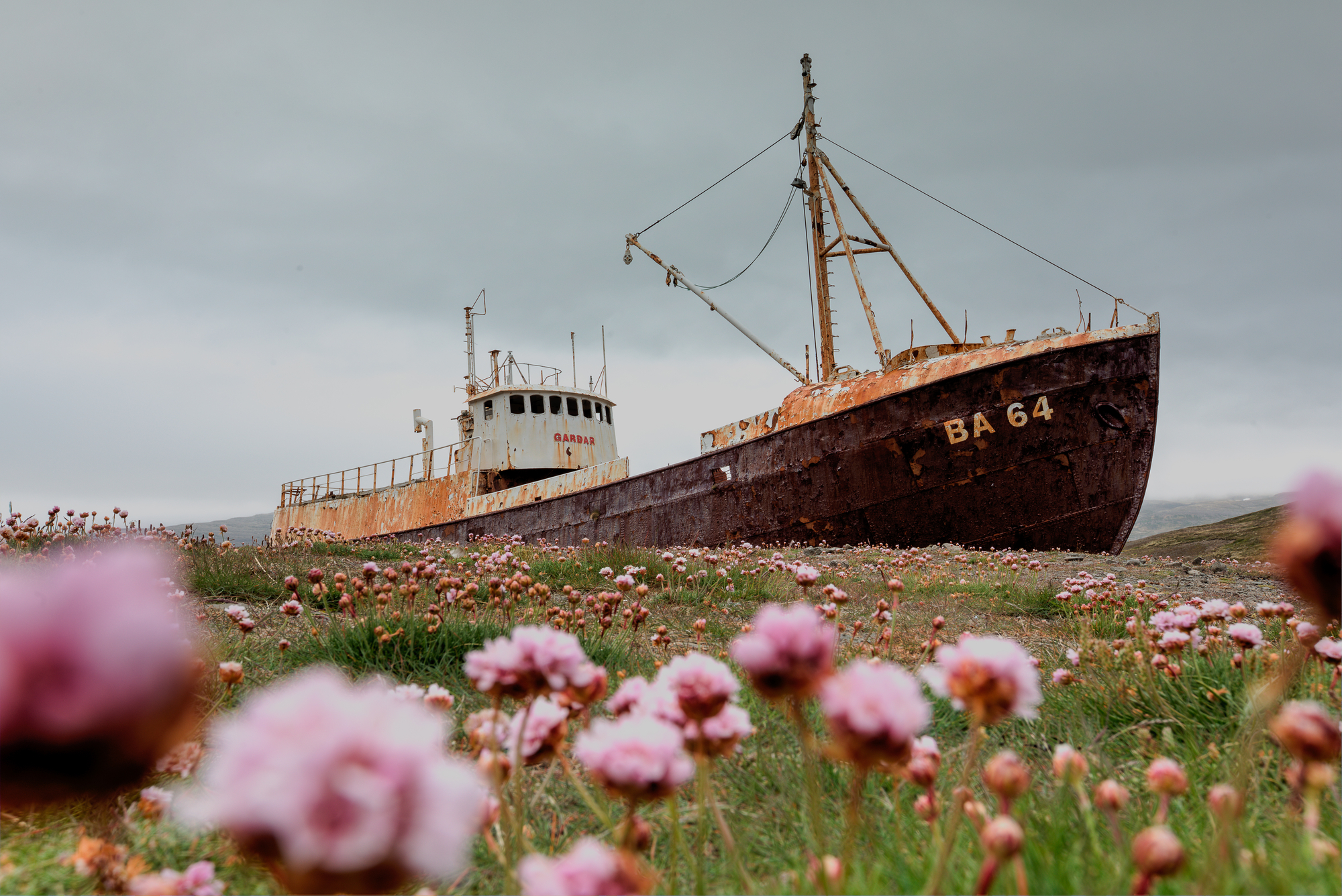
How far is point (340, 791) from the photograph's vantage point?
0.42m

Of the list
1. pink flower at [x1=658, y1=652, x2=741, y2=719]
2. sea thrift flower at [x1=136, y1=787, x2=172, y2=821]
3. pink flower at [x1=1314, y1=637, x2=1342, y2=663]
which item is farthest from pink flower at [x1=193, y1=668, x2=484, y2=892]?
pink flower at [x1=1314, y1=637, x2=1342, y2=663]

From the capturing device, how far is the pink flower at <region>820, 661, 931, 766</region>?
2.40 ft

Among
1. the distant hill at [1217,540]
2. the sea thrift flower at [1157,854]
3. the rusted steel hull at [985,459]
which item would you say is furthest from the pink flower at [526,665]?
the distant hill at [1217,540]

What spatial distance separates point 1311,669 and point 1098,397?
846cm

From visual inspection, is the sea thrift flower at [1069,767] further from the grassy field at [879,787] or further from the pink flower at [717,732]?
the pink flower at [717,732]

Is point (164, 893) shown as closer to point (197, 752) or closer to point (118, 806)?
point (197, 752)

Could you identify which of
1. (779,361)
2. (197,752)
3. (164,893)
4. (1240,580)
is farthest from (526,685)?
(779,361)

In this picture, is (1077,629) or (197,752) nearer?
(197,752)

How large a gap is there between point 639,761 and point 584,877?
0.53 feet

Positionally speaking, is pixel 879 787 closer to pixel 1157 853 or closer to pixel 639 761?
pixel 1157 853

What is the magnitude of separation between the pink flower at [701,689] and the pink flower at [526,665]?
15 cm

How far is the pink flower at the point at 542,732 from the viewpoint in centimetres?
113

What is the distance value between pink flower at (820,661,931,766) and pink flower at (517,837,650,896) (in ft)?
0.89

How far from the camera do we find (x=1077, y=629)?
393cm
